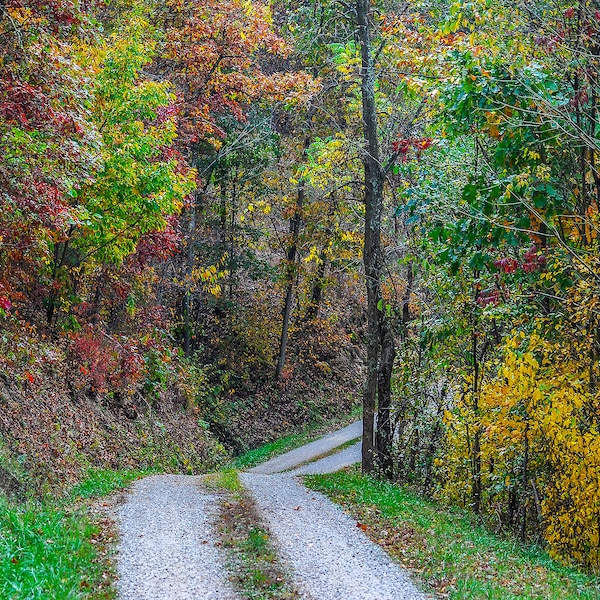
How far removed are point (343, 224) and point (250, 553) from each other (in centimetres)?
1820

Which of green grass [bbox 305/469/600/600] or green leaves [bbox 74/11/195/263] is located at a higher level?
green leaves [bbox 74/11/195/263]

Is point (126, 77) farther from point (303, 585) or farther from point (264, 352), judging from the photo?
point (264, 352)

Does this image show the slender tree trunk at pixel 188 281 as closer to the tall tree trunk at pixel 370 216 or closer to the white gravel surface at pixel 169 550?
the tall tree trunk at pixel 370 216

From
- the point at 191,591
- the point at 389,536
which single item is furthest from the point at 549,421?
the point at 191,591

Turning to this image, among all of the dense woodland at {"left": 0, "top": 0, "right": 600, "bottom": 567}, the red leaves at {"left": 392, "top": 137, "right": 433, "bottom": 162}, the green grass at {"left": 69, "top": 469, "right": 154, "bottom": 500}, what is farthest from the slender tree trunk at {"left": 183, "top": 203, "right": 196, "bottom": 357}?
the red leaves at {"left": 392, "top": 137, "right": 433, "bottom": 162}

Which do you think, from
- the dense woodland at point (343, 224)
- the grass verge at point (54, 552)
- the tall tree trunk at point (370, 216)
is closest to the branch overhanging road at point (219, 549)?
the grass verge at point (54, 552)

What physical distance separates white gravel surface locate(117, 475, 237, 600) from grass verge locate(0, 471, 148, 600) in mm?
247

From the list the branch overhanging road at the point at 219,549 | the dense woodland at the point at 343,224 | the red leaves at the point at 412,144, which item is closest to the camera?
the branch overhanging road at the point at 219,549

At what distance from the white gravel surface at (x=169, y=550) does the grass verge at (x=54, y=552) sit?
25 cm

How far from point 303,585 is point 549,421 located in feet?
14.6

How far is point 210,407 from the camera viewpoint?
27391 mm

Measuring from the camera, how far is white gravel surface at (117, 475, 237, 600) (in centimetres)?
748

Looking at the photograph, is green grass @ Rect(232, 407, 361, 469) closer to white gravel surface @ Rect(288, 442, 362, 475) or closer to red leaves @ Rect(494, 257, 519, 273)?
white gravel surface @ Rect(288, 442, 362, 475)

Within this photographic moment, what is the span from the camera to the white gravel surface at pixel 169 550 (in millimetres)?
7480
